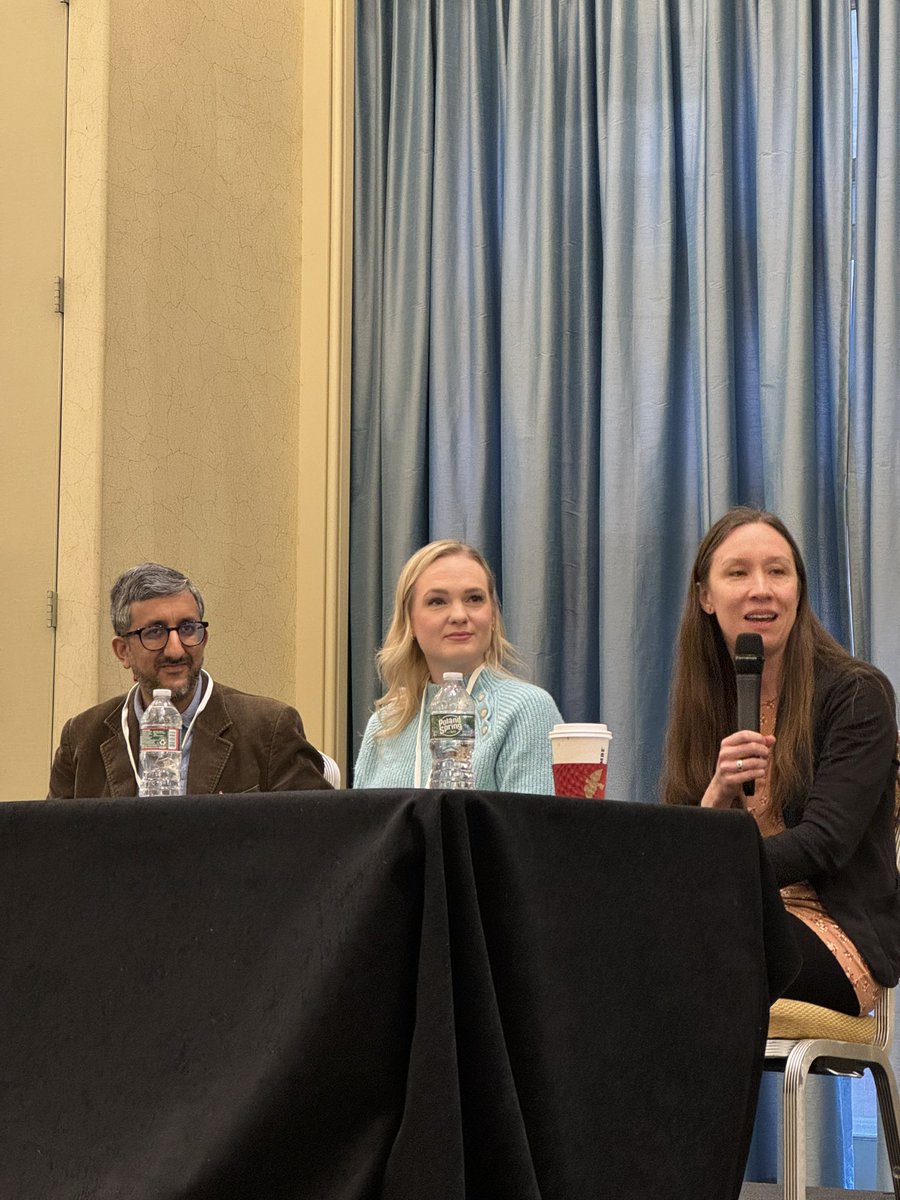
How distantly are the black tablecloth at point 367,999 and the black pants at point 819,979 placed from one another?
0.73m

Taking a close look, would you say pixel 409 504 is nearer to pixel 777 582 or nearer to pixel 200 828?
pixel 777 582

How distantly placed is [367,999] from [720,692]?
1423mm

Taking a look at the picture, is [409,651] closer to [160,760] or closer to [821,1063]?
[160,760]

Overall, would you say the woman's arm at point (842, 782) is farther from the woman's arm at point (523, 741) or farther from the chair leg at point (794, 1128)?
the woman's arm at point (523, 741)

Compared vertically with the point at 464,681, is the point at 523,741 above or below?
below

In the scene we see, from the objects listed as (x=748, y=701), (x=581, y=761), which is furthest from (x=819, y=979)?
(x=581, y=761)

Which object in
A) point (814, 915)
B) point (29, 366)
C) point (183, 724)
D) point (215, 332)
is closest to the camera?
point (814, 915)

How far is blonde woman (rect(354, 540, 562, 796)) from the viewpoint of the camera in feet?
8.88

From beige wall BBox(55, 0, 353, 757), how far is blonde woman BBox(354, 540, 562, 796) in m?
0.80

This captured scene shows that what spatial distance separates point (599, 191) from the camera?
373 cm

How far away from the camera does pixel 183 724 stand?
2.66 meters

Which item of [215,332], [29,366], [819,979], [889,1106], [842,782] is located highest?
[215,332]

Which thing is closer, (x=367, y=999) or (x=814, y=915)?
(x=367, y=999)

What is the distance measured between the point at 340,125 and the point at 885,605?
1.82 m
